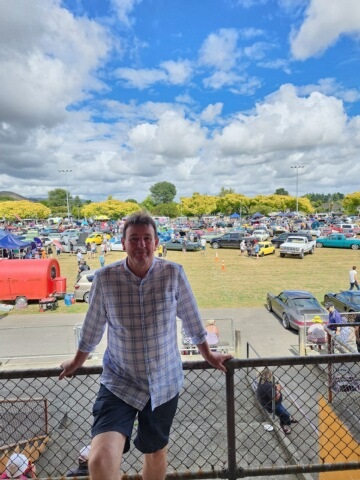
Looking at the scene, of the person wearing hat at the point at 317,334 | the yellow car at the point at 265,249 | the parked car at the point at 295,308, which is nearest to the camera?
the person wearing hat at the point at 317,334

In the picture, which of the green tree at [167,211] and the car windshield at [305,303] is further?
the green tree at [167,211]

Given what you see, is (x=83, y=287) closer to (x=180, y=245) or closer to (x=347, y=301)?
(x=347, y=301)

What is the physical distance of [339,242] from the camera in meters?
34.8

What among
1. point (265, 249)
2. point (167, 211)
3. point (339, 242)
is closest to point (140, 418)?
point (265, 249)

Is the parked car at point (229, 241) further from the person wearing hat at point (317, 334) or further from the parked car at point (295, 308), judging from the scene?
the person wearing hat at point (317, 334)

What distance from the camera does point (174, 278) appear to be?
234 cm

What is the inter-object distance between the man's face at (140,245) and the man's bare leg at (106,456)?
0.99 meters

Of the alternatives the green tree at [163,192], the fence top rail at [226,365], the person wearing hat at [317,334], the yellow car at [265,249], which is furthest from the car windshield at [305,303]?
the green tree at [163,192]

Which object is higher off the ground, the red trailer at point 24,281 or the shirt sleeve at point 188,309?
the shirt sleeve at point 188,309

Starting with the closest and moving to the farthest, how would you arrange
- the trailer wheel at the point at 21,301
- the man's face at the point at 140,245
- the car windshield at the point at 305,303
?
the man's face at the point at 140,245
the car windshield at the point at 305,303
the trailer wheel at the point at 21,301

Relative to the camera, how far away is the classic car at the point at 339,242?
111 ft

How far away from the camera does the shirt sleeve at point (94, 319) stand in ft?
7.69

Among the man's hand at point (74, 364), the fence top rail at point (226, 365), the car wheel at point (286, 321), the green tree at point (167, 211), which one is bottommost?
the car wheel at point (286, 321)

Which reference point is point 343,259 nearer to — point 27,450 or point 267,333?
point 267,333
